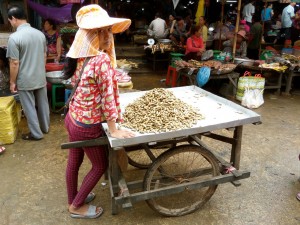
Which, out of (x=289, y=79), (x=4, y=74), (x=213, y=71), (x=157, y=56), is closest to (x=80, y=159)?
(x=4, y=74)

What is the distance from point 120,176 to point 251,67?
586 centimetres

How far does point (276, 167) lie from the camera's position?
163 inches

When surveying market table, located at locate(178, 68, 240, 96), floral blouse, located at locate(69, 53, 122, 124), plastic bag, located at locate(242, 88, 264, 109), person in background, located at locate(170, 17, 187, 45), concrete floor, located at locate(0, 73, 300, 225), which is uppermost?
person in background, located at locate(170, 17, 187, 45)

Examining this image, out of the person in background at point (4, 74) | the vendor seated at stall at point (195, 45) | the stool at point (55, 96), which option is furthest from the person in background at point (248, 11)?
the person in background at point (4, 74)

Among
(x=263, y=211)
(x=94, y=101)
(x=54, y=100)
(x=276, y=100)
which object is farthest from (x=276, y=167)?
(x=54, y=100)

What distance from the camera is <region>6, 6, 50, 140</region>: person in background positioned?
4250 mm

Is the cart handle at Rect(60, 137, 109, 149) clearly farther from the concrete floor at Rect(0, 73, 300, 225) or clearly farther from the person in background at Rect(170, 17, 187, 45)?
the person in background at Rect(170, 17, 187, 45)

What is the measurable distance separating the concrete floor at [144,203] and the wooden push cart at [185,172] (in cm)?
21

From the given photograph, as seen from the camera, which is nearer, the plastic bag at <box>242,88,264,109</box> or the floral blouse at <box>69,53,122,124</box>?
the floral blouse at <box>69,53,122,124</box>

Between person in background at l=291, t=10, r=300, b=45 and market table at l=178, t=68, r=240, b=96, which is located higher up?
person in background at l=291, t=10, r=300, b=45

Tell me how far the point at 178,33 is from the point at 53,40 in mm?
6114

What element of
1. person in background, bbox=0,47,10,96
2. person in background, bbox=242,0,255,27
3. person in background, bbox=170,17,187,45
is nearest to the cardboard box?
person in background, bbox=0,47,10,96

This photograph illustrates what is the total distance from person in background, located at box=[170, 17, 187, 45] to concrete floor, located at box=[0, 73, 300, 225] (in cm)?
675

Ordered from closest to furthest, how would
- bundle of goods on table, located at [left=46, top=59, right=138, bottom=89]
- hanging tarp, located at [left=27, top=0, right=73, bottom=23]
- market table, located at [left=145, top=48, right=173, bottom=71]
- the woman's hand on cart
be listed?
1. the woman's hand on cart
2. bundle of goods on table, located at [left=46, top=59, right=138, bottom=89]
3. hanging tarp, located at [left=27, top=0, right=73, bottom=23]
4. market table, located at [left=145, top=48, right=173, bottom=71]
